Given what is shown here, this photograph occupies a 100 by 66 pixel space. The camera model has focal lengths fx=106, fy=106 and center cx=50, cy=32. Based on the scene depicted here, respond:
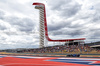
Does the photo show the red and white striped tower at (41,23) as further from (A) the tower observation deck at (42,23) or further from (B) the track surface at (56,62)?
(B) the track surface at (56,62)

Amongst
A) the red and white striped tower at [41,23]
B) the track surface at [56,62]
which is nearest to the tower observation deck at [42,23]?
the red and white striped tower at [41,23]

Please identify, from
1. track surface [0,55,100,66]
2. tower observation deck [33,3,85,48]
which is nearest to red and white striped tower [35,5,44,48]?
tower observation deck [33,3,85,48]

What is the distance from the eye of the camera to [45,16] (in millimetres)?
84625

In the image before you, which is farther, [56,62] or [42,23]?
[42,23]

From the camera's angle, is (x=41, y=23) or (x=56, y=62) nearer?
(x=56, y=62)

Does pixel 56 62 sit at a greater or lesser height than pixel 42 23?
lesser

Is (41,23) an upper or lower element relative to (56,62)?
upper

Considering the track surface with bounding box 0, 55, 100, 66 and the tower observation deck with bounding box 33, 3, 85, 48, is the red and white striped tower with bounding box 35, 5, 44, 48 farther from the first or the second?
the track surface with bounding box 0, 55, 100, 66

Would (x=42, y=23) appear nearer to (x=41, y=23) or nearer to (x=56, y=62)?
(x=41, y=23)

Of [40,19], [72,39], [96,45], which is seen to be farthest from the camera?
[40,19]

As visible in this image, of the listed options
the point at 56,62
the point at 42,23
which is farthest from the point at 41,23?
the point at 56,62

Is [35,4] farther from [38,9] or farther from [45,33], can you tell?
[45,33]

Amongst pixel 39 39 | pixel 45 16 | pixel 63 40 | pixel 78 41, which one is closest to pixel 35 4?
pixel 45 16

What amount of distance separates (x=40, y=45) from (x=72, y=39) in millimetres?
22952
